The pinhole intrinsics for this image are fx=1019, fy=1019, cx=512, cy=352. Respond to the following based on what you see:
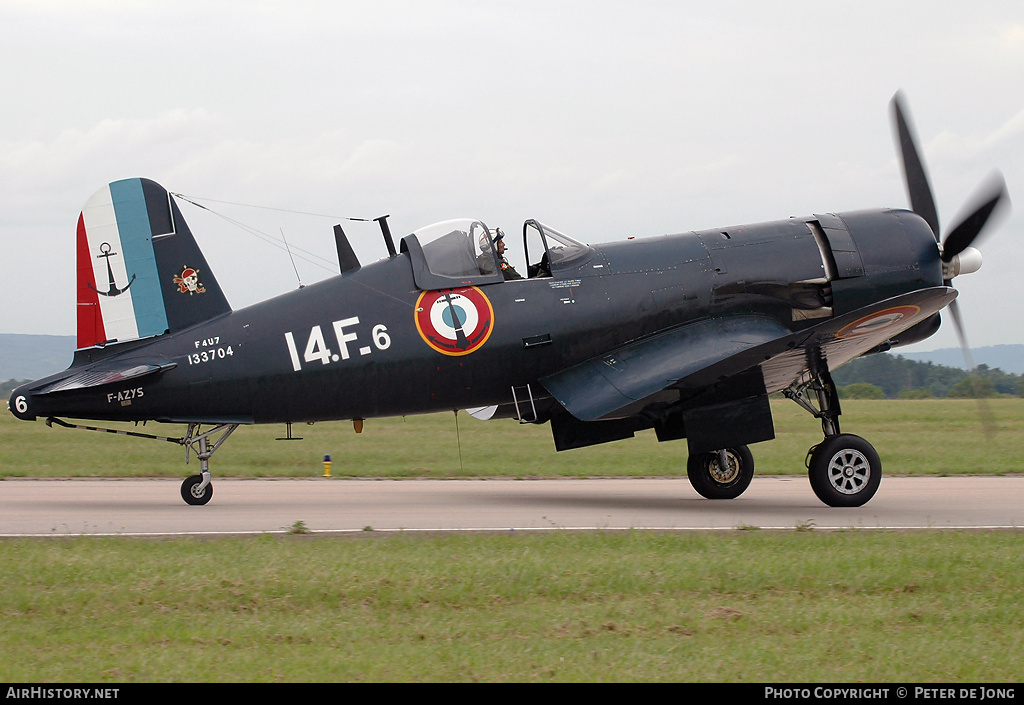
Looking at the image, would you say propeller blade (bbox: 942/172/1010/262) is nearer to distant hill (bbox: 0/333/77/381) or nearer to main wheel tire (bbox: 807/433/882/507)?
main wheel tire (bbox: 807/433/882/507)

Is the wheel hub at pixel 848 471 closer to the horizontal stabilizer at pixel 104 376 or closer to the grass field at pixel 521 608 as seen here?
the grass field at pixel 521 608

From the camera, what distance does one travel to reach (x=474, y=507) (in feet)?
45.3

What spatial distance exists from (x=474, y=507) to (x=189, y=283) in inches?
189

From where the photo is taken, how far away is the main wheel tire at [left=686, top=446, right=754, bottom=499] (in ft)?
48.6

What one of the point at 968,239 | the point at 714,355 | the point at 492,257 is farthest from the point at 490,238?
the point at 968,239

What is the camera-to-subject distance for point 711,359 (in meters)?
12.7

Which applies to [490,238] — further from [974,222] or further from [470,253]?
[974,222]

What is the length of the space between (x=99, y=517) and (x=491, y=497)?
549cm

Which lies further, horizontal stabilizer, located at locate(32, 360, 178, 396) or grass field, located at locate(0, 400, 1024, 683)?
horizontal stabilizer, located at locate(32, 360, 178, 396)

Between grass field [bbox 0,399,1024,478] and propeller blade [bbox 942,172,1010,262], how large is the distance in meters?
6.84

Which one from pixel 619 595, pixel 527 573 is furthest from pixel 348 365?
pixel 619 595

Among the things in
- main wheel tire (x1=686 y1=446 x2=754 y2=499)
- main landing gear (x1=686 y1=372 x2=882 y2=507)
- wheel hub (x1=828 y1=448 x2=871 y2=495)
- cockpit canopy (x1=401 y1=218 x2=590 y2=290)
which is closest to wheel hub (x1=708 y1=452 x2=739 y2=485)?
main wheel tire (x1=686 y1=446 x2=754 y2=499)

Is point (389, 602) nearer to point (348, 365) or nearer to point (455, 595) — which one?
point (455, 595)

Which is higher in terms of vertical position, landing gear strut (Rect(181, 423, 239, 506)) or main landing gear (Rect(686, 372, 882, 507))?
landing gear strut (Rect(181, 423, 239, 506))
